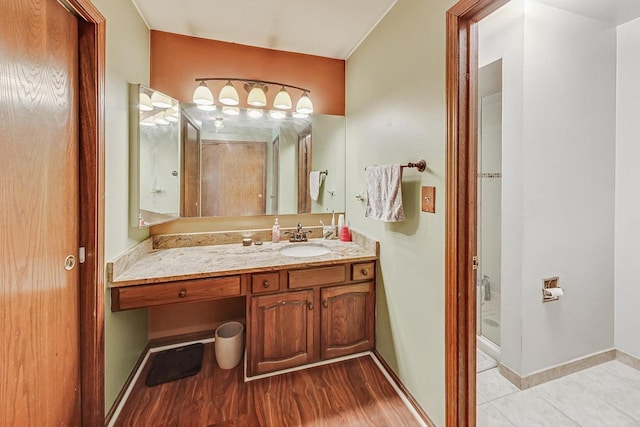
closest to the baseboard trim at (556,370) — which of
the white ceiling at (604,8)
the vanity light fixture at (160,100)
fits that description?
the white ceiling at (604,8)

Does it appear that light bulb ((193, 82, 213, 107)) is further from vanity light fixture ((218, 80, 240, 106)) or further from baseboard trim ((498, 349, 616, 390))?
baseboard trim ((498, 349, 616, 390))

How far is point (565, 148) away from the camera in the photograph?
5.62 ft

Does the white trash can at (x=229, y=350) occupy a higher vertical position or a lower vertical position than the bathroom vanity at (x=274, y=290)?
lower

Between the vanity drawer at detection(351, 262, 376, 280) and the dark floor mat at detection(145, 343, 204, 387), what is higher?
the vanity drawer at detection(351, 262, 376, 280)

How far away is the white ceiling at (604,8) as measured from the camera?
5.28ft

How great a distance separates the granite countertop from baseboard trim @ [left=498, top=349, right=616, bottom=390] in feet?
3.79

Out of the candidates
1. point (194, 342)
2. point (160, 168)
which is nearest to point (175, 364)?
point (194, 342)

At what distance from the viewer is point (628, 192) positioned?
1.85 meters

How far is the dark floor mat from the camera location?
174 centimetres

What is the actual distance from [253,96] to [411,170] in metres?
1.40

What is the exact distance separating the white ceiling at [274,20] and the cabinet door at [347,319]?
1.81 m

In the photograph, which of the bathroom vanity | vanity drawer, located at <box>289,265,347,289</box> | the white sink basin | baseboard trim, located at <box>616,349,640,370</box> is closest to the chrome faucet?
the white sink basin

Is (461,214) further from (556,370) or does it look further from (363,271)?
(556,370)

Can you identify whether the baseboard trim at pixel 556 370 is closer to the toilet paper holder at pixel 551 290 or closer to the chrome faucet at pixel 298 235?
the toilet paper holder at pixel 551 290
